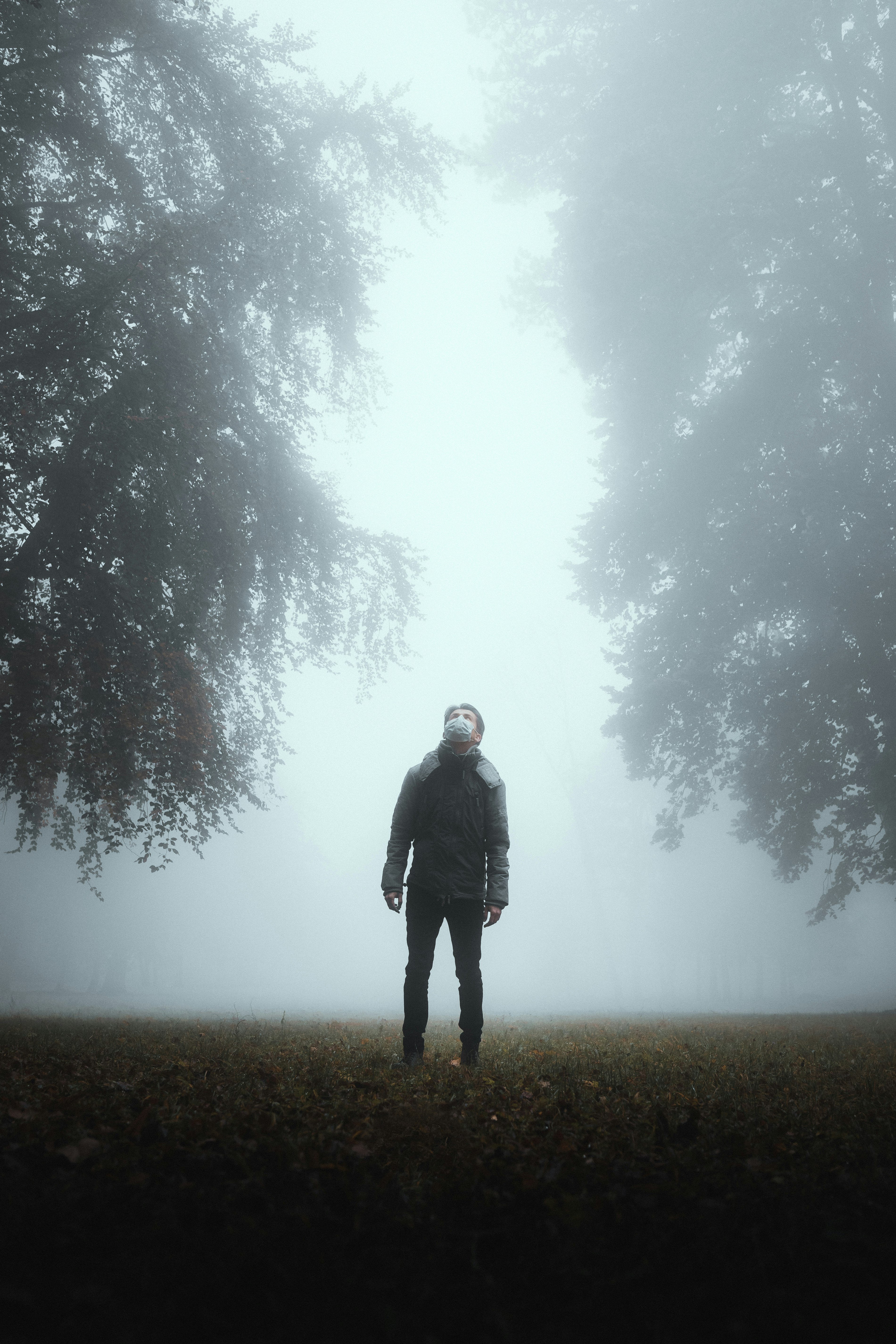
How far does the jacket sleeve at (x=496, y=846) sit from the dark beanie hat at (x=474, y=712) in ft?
1.59

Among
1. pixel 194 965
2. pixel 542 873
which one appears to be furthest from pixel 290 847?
pixel 542 873

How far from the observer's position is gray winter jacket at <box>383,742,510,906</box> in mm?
5125

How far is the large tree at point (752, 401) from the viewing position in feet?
49.7

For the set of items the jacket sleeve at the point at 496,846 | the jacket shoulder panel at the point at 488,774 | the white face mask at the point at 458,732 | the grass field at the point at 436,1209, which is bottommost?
the grass field at the point at 436,1209

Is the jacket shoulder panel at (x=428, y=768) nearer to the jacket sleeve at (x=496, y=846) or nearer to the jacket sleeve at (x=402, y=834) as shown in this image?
the jacket sleeve at (x=402, y=834)

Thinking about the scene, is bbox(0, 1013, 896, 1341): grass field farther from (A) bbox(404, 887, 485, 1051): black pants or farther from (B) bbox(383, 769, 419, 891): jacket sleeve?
(B) bbox(383, 769, 419, 891): jacket sleeve

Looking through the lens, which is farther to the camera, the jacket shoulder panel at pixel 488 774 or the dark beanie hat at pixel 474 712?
the dark beanie hat at pixel 474 712

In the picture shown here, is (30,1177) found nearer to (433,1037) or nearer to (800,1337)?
(800,1337)

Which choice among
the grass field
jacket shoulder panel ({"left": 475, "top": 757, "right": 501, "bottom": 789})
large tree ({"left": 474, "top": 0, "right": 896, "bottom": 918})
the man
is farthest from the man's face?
large tree ({"left": 474, "top": 0, "right": 896, "bottom": 918})

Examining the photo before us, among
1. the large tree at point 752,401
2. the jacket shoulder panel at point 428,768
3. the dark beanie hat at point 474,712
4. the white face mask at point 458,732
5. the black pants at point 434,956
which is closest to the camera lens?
the black pants at point 434,956

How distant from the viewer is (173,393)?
1044 cm

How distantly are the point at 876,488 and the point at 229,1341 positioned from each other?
17.5 metres

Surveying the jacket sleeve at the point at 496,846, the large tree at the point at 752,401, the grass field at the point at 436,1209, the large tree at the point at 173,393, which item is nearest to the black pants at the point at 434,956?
the jacket sleeve at the point at 496,846

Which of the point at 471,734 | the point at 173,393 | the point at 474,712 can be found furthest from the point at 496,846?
the point at 173,393
